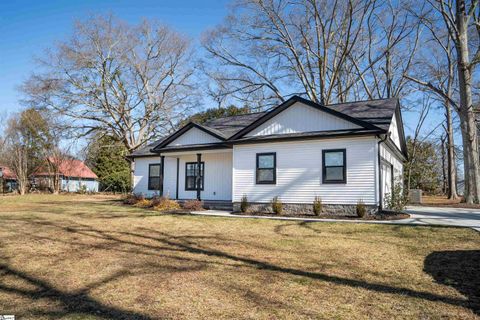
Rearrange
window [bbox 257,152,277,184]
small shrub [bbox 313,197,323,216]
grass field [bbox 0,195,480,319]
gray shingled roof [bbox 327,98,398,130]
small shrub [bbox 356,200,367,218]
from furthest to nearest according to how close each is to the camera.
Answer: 1. window [bbox 257,152,277,184]
2. gray shingled roof [bbox 327,98,398,130]
3. small shrub [bbox 313,197,323,216]
4. small shrub [bbox 356,200,367,218]
5. grass field [bbox 0,195,480,319]

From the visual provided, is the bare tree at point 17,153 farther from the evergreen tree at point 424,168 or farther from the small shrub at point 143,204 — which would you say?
the evergreen tree at point 424,168

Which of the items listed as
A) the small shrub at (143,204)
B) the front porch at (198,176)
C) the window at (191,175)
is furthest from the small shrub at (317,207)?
the small shrub at (143,204)

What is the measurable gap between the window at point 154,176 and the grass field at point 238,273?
36.8ft

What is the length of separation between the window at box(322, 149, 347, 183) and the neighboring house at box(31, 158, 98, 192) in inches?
1153

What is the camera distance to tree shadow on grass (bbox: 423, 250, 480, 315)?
444 cm

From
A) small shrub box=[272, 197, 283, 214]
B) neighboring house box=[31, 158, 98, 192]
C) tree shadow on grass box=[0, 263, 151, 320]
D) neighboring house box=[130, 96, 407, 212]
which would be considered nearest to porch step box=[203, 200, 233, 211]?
neighboring house box=[130, 96, 407, 212]

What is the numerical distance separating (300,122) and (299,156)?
4.98ft

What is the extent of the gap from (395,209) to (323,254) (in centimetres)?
822

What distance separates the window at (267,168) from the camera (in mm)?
14562

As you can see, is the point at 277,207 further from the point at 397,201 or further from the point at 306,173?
the point at 397,201

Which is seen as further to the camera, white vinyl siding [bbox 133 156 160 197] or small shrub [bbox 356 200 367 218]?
white vinyl siding [bbox 133 156 160 197]

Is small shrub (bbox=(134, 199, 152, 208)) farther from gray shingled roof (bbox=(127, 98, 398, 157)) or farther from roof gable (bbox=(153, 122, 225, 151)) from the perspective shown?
gray shingled roof (bbox=(127, 98, 398, 157))

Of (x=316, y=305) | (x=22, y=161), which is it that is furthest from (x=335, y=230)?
(x=22, y=161)

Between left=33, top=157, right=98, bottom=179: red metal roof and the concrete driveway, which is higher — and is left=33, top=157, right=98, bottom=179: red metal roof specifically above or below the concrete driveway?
above
